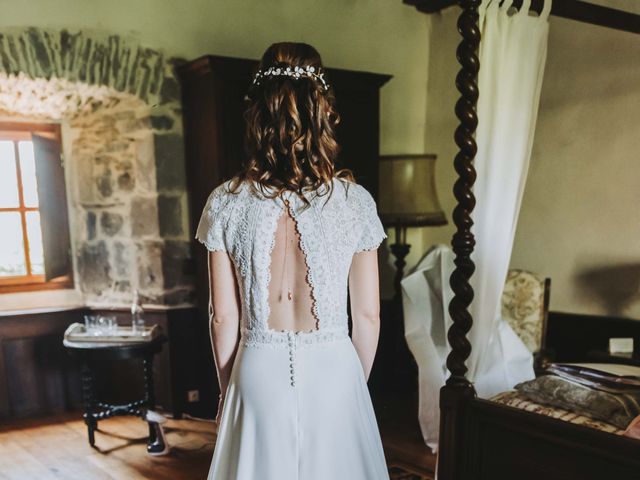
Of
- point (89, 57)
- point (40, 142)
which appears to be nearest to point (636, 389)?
point (89, 57)

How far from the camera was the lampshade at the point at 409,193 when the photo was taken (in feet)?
12.0

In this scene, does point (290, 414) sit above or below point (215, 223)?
below

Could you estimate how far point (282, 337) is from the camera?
1461mm

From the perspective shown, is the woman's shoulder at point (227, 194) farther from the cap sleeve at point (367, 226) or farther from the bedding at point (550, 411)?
the bedding at point (550, 411)

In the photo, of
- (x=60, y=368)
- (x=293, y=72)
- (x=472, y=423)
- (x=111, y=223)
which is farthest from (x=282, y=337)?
(x=60, y=368)

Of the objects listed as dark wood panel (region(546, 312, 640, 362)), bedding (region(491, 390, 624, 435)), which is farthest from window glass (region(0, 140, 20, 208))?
dark wood panel (region(546, 312, 640, 362))

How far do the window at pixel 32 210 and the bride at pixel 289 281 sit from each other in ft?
8.80

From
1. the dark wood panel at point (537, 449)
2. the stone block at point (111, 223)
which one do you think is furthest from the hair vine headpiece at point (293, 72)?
the stone block at point (111, 223)

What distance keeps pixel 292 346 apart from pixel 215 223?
15.2 inches

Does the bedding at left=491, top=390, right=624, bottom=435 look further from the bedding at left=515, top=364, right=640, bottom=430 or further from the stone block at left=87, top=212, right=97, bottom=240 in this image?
the stone block at left=87, top=212, right=97, bottom=240

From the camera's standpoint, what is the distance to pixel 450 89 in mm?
4195

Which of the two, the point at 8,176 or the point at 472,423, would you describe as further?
the point at 8,176

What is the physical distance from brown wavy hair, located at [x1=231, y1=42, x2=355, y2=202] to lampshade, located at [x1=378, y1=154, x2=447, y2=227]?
2269mm

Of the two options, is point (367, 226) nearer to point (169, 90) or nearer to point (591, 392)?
point (591, 392)
